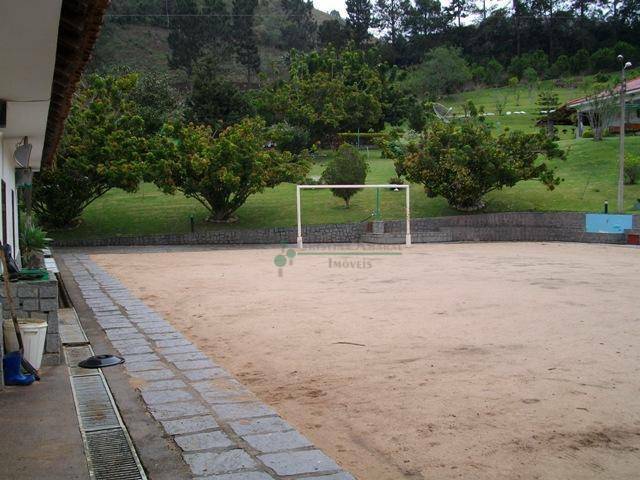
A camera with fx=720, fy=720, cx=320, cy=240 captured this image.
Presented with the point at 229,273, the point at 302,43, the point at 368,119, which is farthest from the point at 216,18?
the point at 229,273

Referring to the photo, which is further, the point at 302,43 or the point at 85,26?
the point at 302,43

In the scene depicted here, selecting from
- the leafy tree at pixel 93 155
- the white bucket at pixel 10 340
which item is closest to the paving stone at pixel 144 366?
the white bucket at pixel 10 340

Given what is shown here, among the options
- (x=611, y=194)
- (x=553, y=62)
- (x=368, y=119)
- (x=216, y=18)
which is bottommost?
(x=611, y=194)

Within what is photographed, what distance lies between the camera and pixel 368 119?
35531 millimetres

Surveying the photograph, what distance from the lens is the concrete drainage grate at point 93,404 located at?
431 cm

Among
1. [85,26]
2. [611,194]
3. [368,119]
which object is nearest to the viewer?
[85,26]

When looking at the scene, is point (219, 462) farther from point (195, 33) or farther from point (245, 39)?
point (245, 39)

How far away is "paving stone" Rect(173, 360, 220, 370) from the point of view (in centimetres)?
569

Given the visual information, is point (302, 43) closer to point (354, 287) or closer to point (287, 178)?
point (287, 178)

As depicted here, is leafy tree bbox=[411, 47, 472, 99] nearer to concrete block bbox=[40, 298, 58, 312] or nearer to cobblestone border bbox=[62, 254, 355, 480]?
cobblestone border bbox=[62, 254, 355, 480]

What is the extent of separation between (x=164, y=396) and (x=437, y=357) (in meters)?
2.65

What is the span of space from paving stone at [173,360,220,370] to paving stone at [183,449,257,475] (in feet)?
6.47

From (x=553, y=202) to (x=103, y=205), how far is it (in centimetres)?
1425
